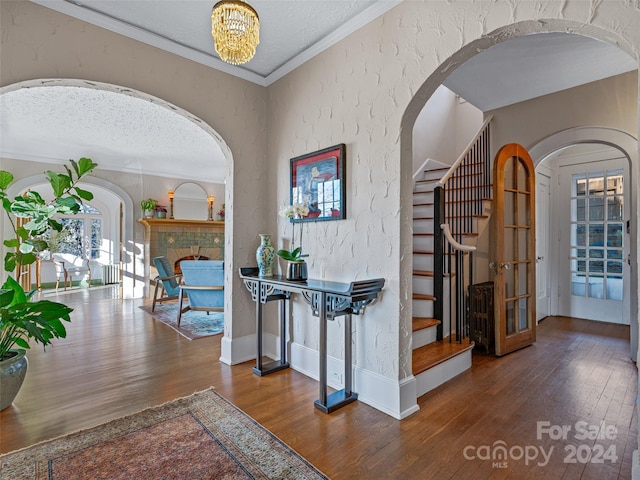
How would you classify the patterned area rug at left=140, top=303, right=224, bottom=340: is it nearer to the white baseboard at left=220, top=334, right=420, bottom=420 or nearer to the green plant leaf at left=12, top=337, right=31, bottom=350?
the white baseboard at left=220, top=334, right=420, bottom=420

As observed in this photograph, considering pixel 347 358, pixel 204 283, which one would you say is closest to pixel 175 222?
pixel 204 283

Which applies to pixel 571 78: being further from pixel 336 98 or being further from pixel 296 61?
pixel 296 61

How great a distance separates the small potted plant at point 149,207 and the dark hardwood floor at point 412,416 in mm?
3613

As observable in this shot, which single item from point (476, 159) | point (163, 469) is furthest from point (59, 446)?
point (476, 159)

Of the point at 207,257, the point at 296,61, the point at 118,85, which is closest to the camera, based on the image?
the point at 118,85

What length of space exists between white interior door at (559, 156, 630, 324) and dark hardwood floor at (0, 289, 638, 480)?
1.25 metres

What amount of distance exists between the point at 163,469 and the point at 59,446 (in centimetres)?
70

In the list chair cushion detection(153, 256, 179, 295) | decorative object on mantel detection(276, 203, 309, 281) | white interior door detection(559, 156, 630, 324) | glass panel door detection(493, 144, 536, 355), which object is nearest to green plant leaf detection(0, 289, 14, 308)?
decorative object on mantel detection(276, 203, 309, 281)

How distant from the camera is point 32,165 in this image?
570 centimetres

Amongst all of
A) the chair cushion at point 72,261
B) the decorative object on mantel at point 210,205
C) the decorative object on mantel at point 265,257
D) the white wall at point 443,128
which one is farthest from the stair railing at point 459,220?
the chair cushion at point 72,261

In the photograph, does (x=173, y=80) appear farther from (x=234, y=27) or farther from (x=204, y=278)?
(x=204, y=278)

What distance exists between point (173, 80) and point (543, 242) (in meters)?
5.22

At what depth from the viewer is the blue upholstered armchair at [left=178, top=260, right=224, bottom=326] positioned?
169 inches

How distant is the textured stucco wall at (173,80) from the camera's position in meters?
2.06
